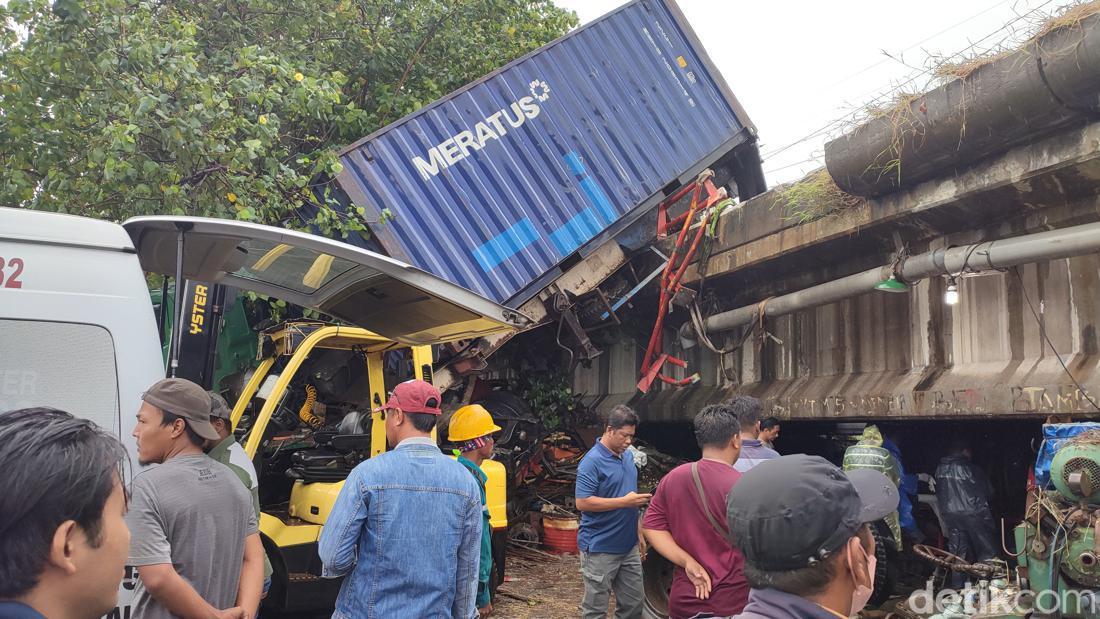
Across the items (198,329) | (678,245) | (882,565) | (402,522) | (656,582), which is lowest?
(656,582)

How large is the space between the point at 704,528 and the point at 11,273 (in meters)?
2.90

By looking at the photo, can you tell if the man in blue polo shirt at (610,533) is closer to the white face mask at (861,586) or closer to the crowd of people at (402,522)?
the crowd of people at (402,522)

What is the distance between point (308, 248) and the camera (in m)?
3.66

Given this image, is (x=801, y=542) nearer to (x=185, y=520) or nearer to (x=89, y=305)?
(x=185, y=520)

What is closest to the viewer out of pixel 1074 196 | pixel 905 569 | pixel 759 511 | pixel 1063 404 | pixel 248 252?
pixel 759 511

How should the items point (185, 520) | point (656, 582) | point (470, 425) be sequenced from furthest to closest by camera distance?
point (656, 582), point (470, 425), point (185, 520)

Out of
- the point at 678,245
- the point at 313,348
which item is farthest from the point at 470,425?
the point at 678,245

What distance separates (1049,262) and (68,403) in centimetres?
600

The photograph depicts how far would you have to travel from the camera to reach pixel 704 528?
3383mm

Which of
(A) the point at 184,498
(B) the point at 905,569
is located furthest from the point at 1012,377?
(A) the point at 184,498

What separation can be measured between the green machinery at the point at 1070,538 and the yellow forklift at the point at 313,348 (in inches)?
120

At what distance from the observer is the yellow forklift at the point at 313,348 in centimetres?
375

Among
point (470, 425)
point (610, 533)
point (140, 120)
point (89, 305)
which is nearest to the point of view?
point (89, 305)

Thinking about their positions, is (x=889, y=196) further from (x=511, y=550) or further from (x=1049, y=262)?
(x=511, y=550)
